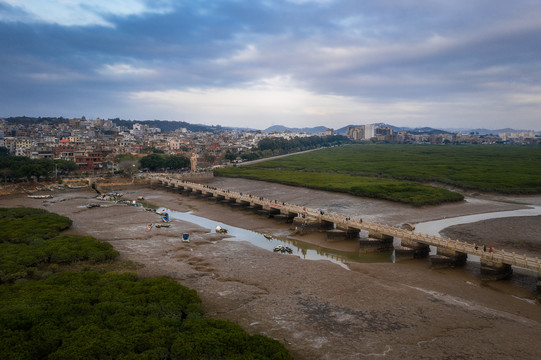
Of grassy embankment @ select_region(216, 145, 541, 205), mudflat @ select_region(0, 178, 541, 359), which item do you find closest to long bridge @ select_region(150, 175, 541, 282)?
mudflat @ select_region(0, 178, 541, 359)

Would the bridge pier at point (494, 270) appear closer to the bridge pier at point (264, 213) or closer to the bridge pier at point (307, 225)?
the bridge pier at point (307, 225)

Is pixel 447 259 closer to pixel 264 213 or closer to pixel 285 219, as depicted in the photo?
pixel 285 219

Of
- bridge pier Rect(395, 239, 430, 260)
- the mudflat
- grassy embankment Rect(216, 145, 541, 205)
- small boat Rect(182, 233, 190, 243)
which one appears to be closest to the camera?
the mudflat

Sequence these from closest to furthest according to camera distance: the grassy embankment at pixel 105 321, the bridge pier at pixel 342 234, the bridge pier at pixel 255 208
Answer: the grassy embankment at pixel 105 321, the bridge pier at pixel 342 234, the bridge pier at pixel 255 208

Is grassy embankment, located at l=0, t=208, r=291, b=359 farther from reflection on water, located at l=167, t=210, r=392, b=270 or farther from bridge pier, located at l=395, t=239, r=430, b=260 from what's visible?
bridge pier, located at l=395, t=239, r=430, b=260

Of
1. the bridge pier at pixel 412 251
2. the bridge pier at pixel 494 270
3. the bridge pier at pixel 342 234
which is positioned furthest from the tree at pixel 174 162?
the bridge pier at pixel 494 270

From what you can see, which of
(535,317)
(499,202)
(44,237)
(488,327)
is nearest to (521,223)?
(499,202)

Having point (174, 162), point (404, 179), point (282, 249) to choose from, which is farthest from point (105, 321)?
point (174, 162)
